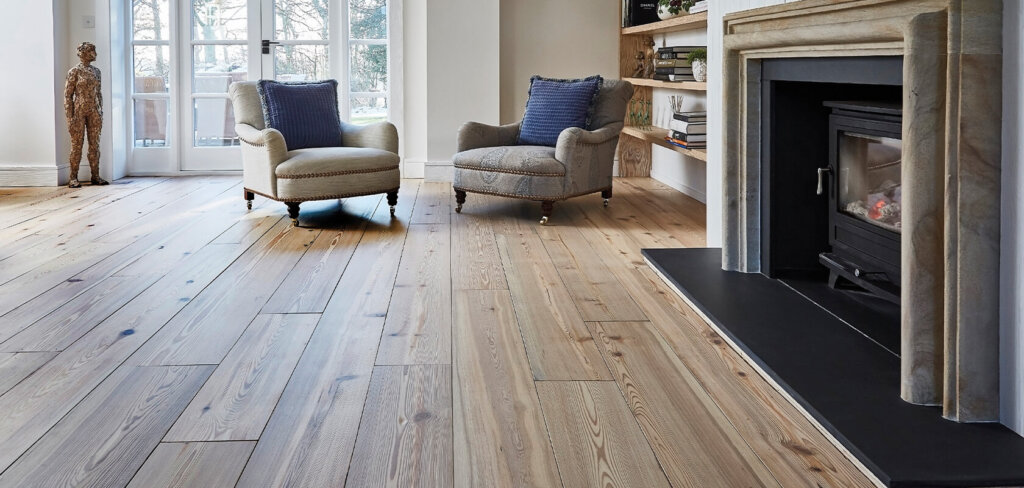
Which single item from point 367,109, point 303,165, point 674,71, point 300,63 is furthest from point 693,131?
point 300,63

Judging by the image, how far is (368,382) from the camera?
2502 mm

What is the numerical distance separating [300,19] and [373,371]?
5.76 meters

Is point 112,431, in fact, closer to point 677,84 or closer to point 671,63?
point 677,84

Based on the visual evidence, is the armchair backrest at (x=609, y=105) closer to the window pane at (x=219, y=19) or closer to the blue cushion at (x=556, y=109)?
the blue cushion at (x=556, y=109)

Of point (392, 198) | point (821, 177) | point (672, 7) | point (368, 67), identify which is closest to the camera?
point (821, 177)

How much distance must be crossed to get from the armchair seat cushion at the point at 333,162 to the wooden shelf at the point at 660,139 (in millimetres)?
1731

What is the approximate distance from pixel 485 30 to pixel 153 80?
276 centimetres

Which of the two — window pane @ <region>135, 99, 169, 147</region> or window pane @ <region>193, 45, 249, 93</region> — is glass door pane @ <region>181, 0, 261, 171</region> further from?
window pane @ <region>135, 99, 169, 147</region>

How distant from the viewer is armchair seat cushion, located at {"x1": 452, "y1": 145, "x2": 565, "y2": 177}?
541 centimetres

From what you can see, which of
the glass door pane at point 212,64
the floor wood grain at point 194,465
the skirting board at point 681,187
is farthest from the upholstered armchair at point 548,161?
the floor wood grain at point 194,465

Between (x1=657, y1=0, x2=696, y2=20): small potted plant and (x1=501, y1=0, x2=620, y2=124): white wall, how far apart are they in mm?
1282

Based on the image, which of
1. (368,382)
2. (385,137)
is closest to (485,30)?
(385,137)

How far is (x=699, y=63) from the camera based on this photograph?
5.86m

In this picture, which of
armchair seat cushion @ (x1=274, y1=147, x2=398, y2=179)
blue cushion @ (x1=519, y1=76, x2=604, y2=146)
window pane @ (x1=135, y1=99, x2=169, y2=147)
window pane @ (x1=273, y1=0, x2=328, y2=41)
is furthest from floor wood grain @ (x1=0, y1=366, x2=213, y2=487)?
window pane @ (x1=135, y1=99, x2=169, y2=147)
